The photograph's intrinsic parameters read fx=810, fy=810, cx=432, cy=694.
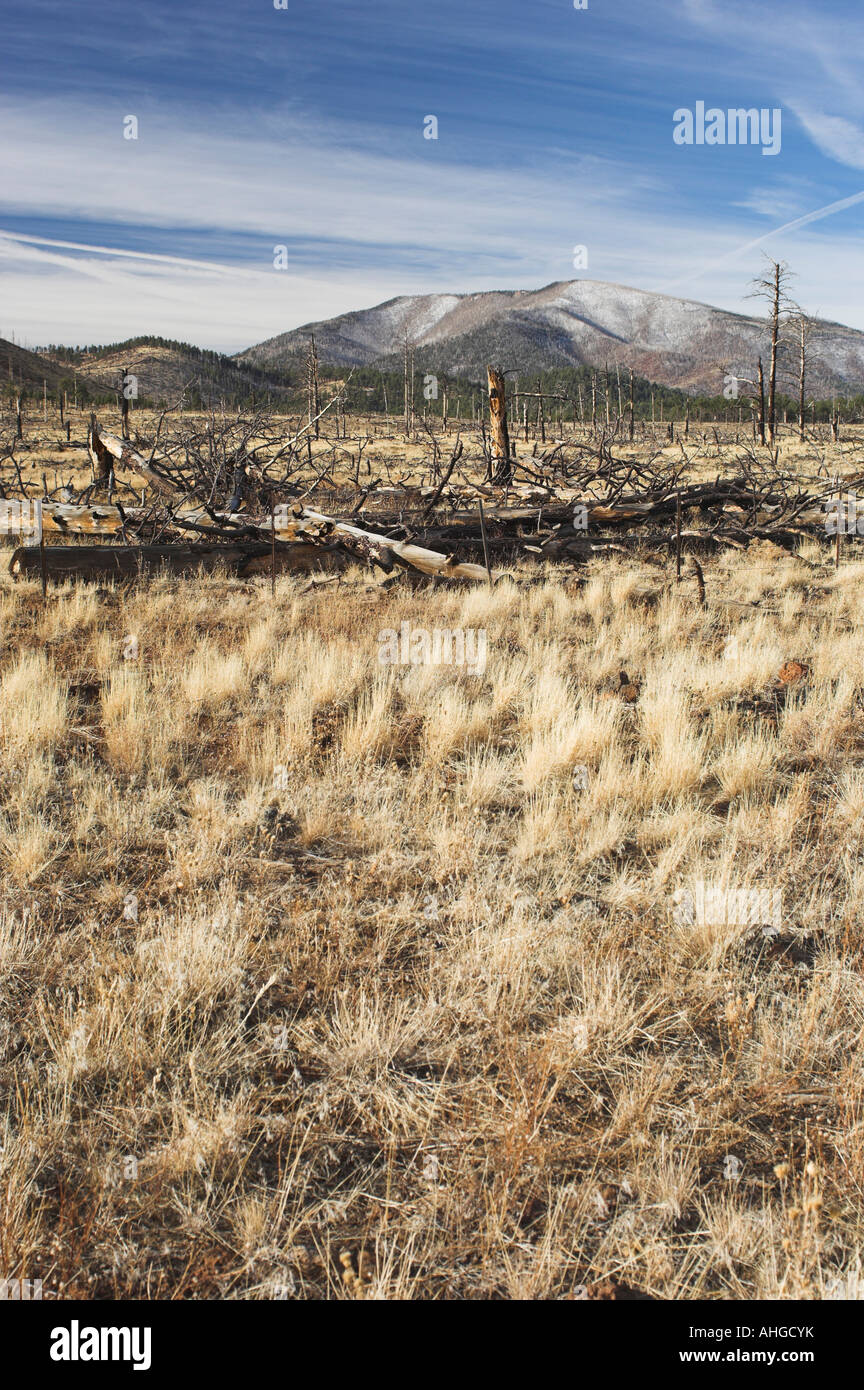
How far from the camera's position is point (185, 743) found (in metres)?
5.25

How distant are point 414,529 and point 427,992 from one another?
10.1 meters

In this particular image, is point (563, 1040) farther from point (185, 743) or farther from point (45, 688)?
point (45, 688)

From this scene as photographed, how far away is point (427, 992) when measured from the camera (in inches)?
117

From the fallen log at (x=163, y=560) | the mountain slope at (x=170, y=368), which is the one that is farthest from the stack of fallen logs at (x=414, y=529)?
the mountain slope at (x=170, y=368)

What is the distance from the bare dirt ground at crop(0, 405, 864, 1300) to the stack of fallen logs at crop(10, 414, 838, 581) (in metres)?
5.05

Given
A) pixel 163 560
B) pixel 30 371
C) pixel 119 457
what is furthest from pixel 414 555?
pixel 30 371

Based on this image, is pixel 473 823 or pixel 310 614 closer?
pixel 473 823

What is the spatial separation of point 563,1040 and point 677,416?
9398 centimetres

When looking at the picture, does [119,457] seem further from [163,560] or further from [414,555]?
[414,555]

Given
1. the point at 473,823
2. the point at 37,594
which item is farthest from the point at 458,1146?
the point at 37,594

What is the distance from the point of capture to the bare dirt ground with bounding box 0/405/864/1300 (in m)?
2.08

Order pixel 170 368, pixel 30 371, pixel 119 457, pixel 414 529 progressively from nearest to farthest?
pixel 414 529 < pixel 119 457 < pixel 30 371 < pixel 170 368

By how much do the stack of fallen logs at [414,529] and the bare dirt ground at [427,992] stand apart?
5.05 metres
